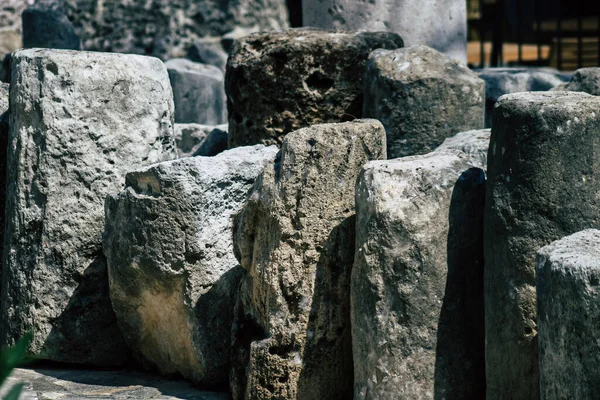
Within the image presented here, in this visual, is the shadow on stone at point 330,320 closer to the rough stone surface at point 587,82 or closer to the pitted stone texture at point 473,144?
the pitted stone texture at point 473,144

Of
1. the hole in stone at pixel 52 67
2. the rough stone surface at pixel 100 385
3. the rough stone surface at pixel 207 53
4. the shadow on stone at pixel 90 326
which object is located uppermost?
the hole in stone at pixel 52 67

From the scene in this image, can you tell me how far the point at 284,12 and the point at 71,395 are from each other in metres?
9.73

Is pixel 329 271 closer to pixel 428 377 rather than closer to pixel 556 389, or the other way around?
pixel 428 377

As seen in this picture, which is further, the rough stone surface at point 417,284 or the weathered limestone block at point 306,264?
the weathered limestone block at point 306,264

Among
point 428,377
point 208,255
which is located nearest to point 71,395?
point 208,255

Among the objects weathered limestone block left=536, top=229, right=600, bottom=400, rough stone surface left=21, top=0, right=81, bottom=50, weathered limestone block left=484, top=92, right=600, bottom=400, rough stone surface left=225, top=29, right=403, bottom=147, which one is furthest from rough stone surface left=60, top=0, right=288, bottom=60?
weathered limestone block left=536, top=229, right=600, bottom=400

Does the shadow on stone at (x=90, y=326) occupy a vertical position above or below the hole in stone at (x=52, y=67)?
below

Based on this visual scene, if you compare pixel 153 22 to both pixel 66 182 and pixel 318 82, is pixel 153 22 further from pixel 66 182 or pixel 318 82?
pixel 66 182

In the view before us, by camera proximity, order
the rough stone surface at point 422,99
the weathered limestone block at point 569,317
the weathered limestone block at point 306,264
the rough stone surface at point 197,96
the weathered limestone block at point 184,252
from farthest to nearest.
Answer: the rough stone surface at point 197,96 < the rough stone surface at point 422,99 < the weathered limestone block at point 184,252 < the weathered limestone block at point 306,264 < the weathered limestone block at point 569,317

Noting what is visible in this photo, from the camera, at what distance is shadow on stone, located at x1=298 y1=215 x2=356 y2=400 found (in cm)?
361

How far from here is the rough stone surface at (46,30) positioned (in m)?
9.76

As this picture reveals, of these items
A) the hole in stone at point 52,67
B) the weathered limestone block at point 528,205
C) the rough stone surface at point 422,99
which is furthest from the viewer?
the rough stone surface at point 422,99

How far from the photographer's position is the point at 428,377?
3.34m

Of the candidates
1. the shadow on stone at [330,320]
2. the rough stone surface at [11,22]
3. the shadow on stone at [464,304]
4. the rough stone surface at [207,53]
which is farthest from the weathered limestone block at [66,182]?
the rough stone surface at [11,22]
